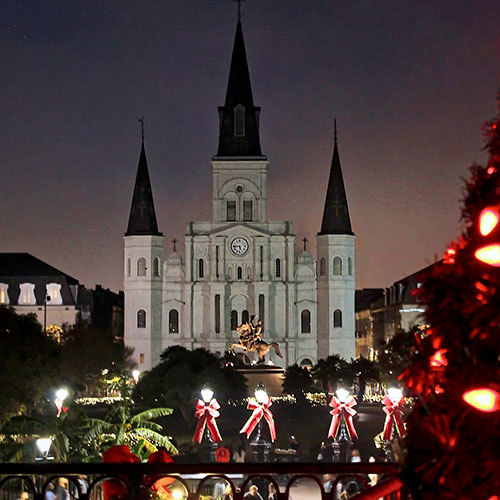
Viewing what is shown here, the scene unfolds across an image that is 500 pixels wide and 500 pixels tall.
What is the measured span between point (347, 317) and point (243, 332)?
2352 centimetres

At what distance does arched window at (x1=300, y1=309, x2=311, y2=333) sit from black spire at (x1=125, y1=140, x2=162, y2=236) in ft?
47.7

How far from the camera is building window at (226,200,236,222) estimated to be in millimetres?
89625

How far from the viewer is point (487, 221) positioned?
4254 millimetres

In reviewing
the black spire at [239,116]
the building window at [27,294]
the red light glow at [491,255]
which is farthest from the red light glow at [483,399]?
the building window at [27,294]

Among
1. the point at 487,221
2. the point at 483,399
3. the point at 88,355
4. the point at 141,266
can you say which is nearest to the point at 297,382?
the point at 88,355

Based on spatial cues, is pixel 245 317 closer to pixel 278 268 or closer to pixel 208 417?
pixel 278 268

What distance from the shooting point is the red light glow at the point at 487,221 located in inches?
166

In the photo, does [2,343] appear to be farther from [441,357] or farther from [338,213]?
[338,213]

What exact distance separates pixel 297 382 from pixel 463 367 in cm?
5243

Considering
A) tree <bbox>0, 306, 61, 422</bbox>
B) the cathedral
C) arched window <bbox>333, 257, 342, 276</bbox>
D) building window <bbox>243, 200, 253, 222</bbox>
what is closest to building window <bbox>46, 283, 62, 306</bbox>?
the cathedral

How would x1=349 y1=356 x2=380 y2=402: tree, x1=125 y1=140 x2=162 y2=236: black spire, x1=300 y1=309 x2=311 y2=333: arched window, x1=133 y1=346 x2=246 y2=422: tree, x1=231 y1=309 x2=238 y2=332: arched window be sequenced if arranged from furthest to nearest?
x1=125 y1=140 x2=162 y2=236: black spire → x1=300 y1=309 x2=311 y2=333: arched window → x1=231 y1=309 x2=238 y2=332: arched window → x1=349 y1=356 x2=380 y2=402: tree → x1=133 y1=346 x2=246 y2=422: tree

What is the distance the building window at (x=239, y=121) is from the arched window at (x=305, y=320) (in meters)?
16.7

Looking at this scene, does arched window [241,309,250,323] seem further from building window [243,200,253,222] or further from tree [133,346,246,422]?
tree [133,346,246,422]

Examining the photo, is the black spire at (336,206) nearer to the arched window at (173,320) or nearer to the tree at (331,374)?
the arched window at (173,320)
